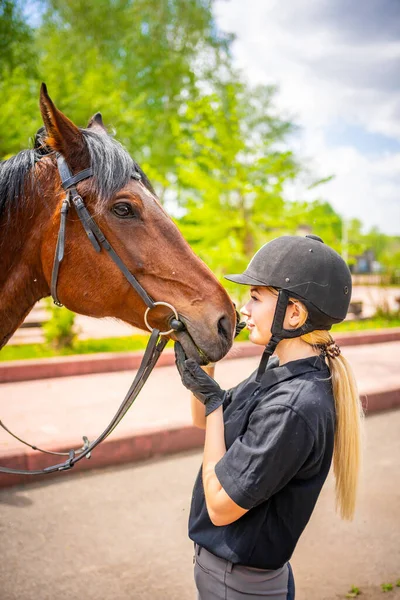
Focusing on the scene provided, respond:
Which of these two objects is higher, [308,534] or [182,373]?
[182,373]

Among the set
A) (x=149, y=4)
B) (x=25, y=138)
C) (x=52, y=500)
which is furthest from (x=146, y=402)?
(x=149, y=4)

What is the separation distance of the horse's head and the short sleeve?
0.48 metres

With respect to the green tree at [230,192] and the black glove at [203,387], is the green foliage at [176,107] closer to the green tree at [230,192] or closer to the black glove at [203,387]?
the green tree at [230,192]

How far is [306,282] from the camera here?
1668 millimetres

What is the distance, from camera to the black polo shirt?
56.6 inches

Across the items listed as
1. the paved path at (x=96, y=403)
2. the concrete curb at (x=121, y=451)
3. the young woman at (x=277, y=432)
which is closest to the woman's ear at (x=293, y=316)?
the young woman at (x=277, y=432)

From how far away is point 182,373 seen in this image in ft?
5.55

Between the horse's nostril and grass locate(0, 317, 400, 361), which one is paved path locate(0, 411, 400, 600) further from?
grass locate(0, 317, 400, 361)

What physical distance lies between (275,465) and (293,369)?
1.16ft

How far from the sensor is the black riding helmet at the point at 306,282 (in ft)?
5.49

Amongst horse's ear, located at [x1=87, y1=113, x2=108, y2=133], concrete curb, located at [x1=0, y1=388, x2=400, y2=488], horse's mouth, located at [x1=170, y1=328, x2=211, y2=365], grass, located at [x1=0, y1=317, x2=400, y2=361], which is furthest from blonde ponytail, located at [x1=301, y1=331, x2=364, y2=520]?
grass, located at [x1=0, y1=317, x2=400, y2=361]

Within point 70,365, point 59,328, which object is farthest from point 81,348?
point 70,365

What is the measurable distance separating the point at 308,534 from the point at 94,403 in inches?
139

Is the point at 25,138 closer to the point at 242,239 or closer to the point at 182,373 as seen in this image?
the point at 242,239
